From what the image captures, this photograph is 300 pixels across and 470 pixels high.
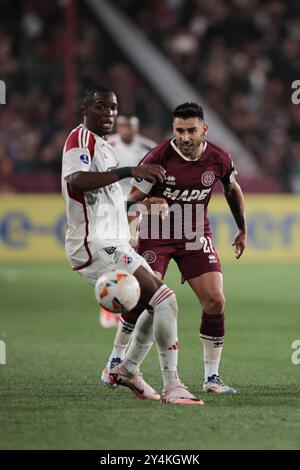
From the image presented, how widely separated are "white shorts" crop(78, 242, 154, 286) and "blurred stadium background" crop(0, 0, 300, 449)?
881 mm

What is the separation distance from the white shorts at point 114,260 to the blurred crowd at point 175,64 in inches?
463

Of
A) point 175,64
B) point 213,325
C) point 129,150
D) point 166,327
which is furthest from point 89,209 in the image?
point 175,64

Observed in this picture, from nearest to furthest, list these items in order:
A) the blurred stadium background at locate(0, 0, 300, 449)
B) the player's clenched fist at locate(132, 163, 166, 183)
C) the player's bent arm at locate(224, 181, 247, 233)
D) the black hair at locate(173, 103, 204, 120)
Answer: the player's clenched fist at locate(132, 163, 166, 183), the black hair at locate(173, 103, 204, 120), the player's bent arm at locate(224, 181, 247, 233), the blurred stadium background at locate(0, 0, 300, 449)

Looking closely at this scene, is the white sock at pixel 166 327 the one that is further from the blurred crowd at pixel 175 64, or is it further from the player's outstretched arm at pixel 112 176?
the blurred crowd at pixel 175 64

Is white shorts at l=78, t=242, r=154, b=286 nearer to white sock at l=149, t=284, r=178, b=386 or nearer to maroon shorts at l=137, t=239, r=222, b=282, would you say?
white sock at l=149, t=284, r=178, b=386

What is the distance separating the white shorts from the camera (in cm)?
668

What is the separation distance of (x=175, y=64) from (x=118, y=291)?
16170 mm

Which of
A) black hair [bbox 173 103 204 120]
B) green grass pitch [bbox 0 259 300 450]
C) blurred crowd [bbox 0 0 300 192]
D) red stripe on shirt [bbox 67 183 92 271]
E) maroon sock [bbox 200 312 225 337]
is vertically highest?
blurred crowd [bbox 0 0 300 192]

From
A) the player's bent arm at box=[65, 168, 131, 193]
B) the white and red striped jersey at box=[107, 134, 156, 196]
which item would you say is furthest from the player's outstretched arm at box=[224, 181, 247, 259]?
the white and red striped jersey at box=[107, 134, 156, 196]

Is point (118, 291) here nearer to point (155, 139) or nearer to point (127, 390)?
point (127, 390)

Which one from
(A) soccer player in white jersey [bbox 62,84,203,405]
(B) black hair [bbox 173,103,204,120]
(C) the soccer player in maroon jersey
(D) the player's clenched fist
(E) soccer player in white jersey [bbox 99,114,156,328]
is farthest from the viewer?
(E) soccer player in white jersey [bbox 99,114,156,328]

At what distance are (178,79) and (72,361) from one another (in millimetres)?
13944

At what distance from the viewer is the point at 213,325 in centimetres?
738

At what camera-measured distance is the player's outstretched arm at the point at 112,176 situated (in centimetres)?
638
